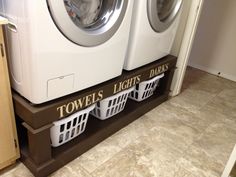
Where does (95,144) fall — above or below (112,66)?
below

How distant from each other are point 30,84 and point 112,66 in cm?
47

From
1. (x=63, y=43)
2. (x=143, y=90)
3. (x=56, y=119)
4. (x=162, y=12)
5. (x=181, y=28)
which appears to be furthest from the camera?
(x=181, y=28)

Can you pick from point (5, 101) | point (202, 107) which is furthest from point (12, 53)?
point (202, 107)

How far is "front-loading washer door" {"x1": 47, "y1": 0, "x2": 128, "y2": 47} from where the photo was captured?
95 centimetres

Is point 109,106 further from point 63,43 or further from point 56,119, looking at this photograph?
point 63,43

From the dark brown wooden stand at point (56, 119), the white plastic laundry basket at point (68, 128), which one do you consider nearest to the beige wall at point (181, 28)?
the dark brown wooden stand at point (56, 119)

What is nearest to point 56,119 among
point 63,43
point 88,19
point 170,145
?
point 63,43

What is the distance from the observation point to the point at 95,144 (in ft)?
4.71

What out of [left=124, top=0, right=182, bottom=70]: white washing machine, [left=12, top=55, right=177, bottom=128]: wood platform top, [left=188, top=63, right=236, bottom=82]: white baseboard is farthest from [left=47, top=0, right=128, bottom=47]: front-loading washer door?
[left=188, top=63, right=236, bottom=82]: white baseboard

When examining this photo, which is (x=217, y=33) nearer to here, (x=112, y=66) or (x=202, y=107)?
(x=202, y=107)

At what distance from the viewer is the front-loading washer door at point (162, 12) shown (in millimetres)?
1396

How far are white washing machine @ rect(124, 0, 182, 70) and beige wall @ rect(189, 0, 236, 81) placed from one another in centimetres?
105

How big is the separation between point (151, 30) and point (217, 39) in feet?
4.71

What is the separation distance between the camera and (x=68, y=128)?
1.28 meters
